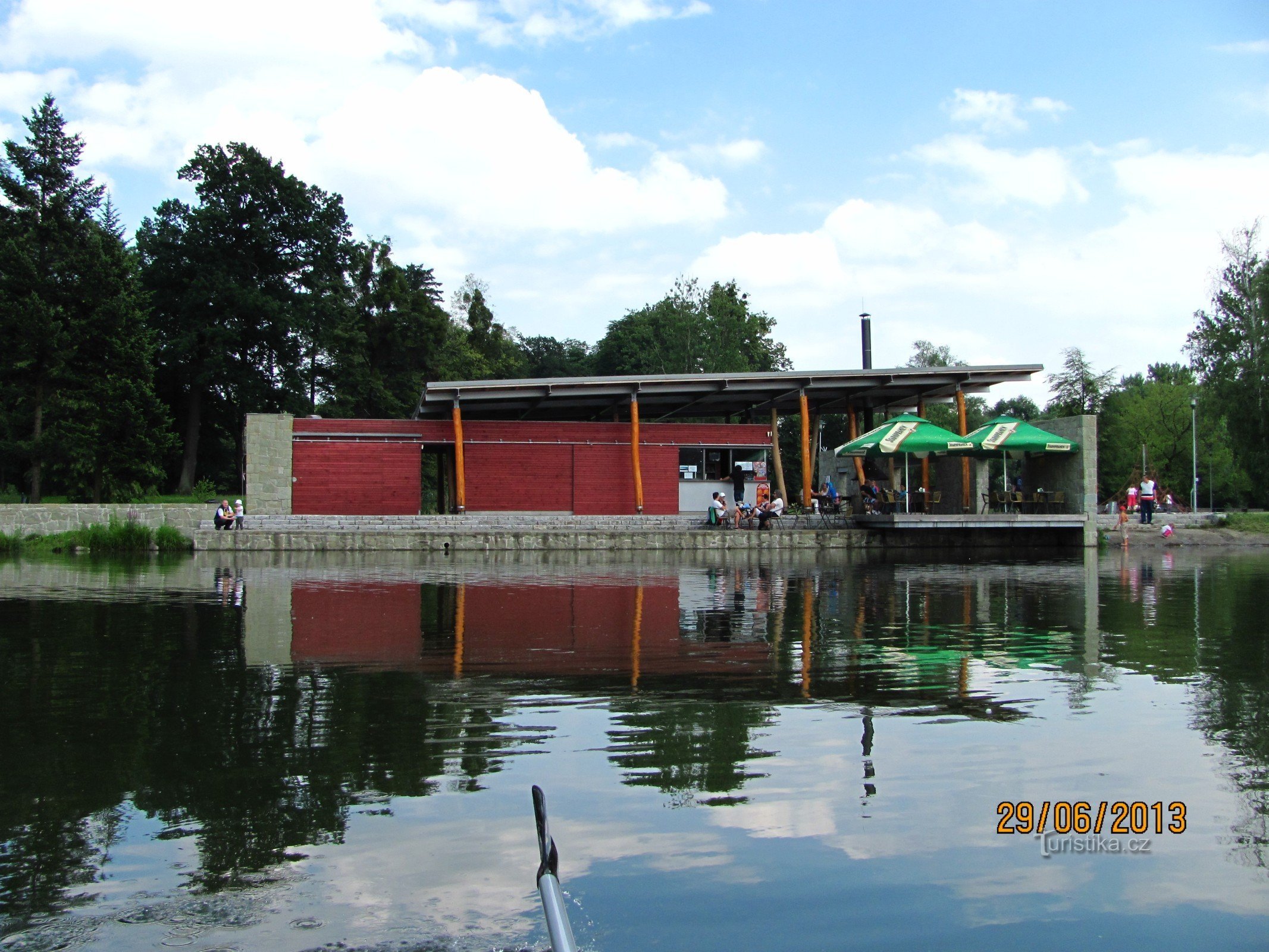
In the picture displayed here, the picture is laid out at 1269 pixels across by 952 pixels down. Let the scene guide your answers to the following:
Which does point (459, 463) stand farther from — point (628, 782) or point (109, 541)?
point (628, 782)

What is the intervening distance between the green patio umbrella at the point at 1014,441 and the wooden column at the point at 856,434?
441 centimetres

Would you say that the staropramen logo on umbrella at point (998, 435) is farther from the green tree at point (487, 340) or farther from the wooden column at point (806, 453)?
the green tree at point (487, 340)

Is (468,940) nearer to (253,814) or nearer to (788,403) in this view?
(253,814)

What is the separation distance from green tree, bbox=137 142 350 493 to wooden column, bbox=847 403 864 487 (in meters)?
23.5

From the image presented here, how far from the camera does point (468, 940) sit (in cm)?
365

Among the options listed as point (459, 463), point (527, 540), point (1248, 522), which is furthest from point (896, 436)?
point (1248, 522)

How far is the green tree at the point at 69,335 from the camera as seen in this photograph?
33594 millimetres

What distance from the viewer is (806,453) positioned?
3162 cm

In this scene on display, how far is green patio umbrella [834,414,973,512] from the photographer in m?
28.4

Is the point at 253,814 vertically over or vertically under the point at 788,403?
under

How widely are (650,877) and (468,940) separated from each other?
0.83 m

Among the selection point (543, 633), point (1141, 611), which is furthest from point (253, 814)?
point (1141, 611)
